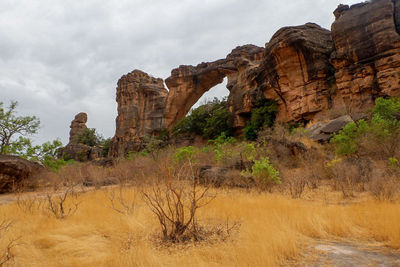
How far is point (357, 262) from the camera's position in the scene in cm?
210

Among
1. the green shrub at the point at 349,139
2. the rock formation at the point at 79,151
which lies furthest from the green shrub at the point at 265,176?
the rock formation at the point at 79,151

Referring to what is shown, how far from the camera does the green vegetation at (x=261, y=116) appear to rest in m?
18.9

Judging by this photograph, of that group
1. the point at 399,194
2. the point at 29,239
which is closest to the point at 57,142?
the point at 29,239

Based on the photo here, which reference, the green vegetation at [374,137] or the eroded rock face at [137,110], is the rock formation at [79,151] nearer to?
the eroded rock face at [137,110]

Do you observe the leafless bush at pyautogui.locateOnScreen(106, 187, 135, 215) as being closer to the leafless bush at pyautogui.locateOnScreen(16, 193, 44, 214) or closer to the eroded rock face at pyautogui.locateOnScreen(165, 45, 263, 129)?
the leafless bush at pyautogui.locateOnScreen(16, 193, 44, 214)

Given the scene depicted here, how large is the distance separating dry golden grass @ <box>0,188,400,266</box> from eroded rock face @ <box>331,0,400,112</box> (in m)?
12.7

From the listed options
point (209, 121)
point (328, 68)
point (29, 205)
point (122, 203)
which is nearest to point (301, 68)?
point (328, 68)

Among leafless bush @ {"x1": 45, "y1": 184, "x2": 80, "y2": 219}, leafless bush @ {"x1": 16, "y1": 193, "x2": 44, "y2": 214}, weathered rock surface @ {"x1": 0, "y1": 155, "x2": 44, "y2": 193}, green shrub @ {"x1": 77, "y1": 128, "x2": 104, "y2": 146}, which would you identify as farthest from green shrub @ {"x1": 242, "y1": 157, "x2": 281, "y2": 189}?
green shrub @ {"x1": 77, "y1": 128, "x2": 104, "y2": 146}

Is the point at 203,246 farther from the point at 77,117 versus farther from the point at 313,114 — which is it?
the point at 77,117

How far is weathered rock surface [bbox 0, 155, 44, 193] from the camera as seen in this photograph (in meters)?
9.98

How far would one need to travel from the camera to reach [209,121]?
24.4 metres

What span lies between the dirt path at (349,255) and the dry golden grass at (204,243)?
15 centimetres

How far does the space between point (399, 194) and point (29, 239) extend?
680 cm

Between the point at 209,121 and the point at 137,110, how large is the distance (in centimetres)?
1467
